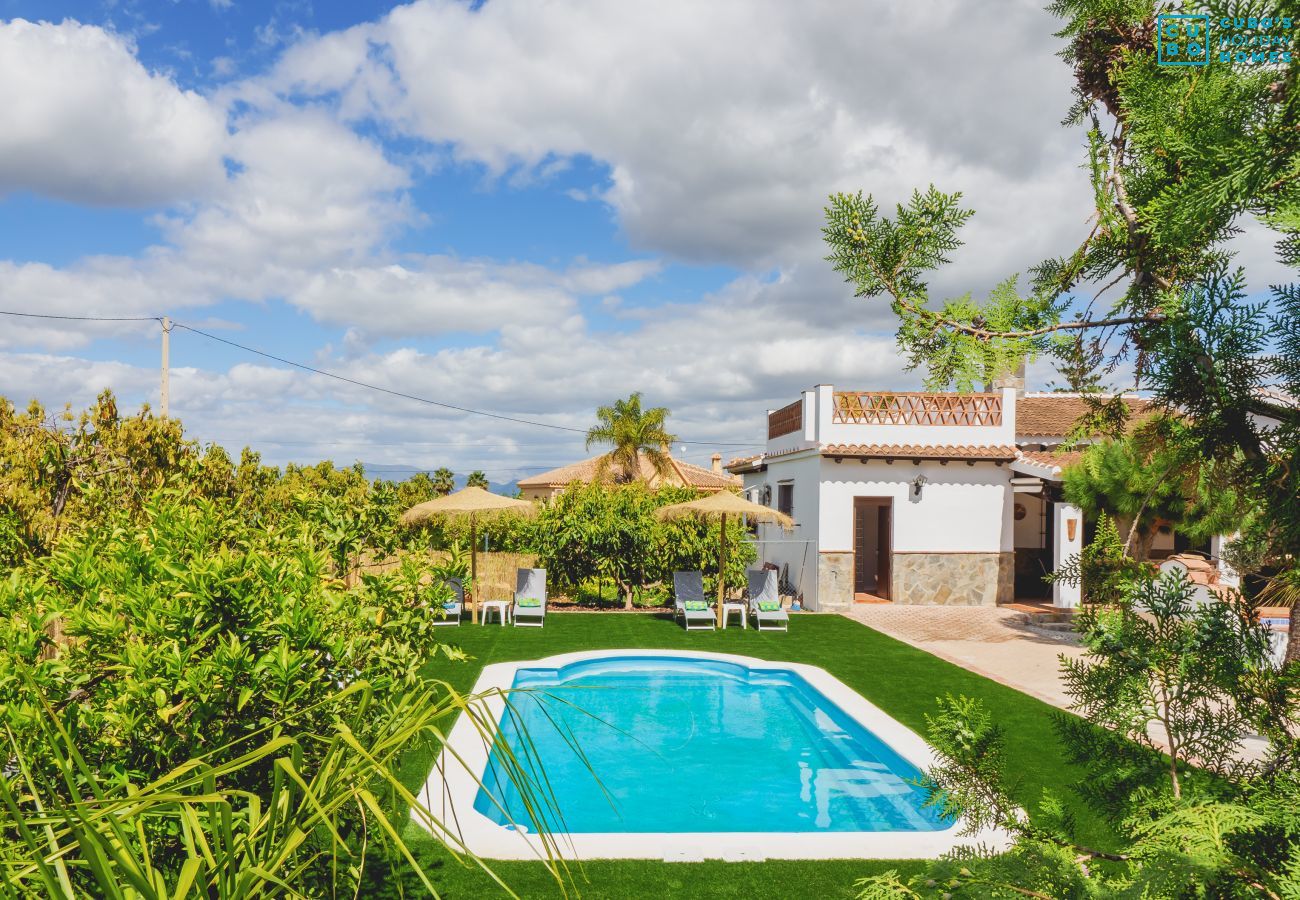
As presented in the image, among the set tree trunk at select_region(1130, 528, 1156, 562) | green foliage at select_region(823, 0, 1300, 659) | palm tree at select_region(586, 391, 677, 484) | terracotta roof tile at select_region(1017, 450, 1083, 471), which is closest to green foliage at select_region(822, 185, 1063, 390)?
green foliage at select_region(823, 0, 1300, 659)

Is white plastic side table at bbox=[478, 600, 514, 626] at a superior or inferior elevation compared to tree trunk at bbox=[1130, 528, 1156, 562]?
inferior

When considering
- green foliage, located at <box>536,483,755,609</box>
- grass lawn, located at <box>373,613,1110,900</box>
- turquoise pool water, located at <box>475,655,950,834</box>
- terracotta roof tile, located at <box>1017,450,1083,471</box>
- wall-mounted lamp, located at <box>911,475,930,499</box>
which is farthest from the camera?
wall-mounted lamp, located at <box>911,475,930,499</box>

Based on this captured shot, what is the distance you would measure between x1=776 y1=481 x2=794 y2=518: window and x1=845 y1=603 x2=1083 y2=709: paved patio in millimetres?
3941

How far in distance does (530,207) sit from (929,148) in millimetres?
25741

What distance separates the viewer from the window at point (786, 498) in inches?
917

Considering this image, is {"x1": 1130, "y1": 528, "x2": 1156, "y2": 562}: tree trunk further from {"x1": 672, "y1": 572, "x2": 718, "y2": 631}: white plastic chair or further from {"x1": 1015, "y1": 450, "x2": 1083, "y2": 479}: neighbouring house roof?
{"x1": 672, "y1": 572, "x2": 718, "y2": 631}: white plastic chair

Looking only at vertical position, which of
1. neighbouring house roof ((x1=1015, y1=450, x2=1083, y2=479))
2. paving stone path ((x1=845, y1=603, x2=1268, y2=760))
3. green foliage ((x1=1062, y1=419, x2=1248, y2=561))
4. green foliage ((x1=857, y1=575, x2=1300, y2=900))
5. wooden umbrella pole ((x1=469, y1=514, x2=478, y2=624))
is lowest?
paving stone path ((x1=845, y1=603, x2=1268, y2=760))

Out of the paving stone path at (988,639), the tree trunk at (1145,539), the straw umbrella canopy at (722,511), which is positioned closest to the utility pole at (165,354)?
the straw umbrella canopy at (722,511)

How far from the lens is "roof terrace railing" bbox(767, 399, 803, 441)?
22.4m

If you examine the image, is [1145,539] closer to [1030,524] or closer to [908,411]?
[908,411]

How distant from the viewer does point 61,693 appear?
2.83 metres

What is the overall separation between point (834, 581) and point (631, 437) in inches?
686

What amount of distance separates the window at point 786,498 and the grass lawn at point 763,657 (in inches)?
183

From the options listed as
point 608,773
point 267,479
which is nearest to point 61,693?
point 608,773
